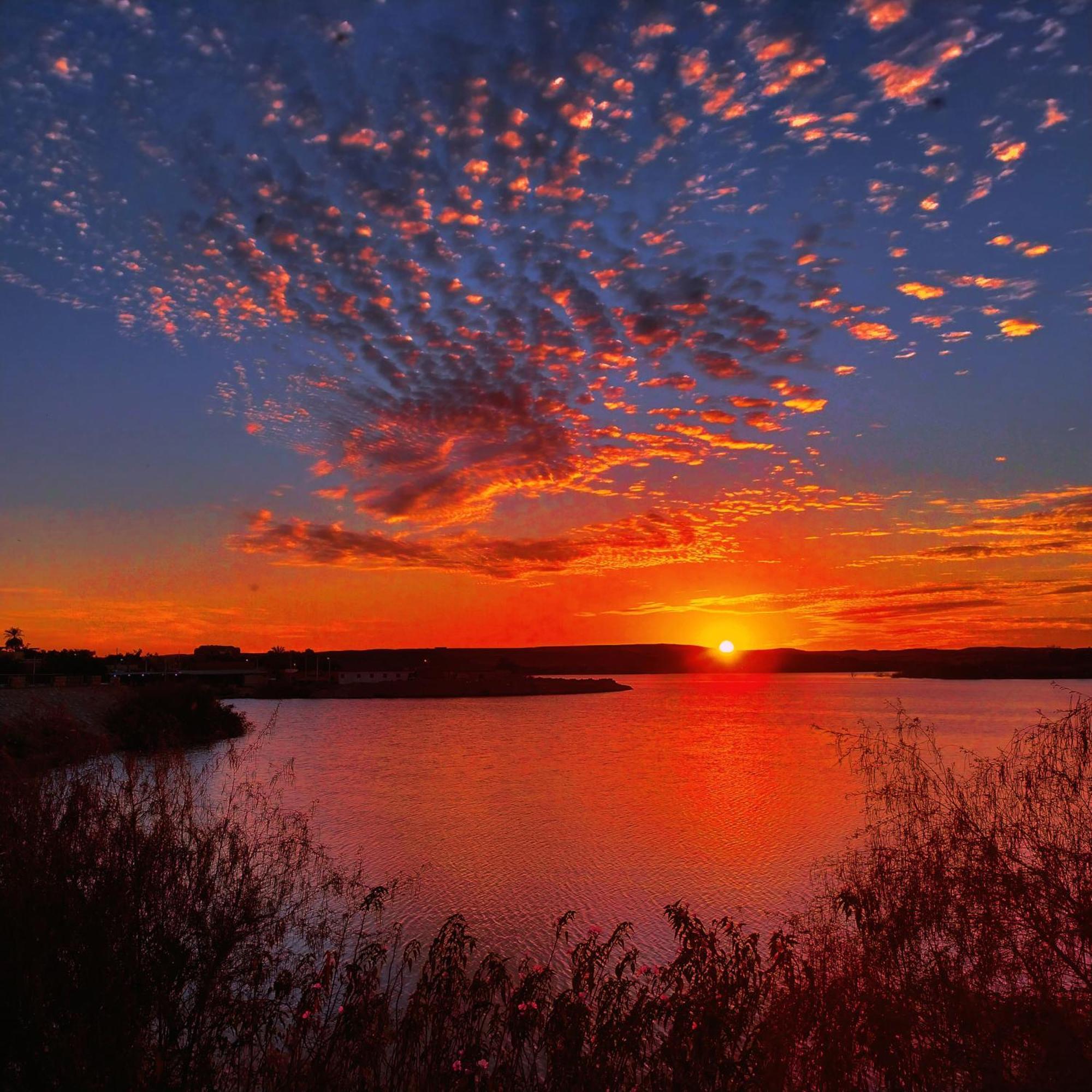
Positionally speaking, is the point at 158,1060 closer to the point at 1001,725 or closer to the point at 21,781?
the point at 21,781

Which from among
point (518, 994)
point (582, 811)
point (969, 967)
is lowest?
point (582, 811)

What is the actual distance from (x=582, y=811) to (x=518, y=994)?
16.5m

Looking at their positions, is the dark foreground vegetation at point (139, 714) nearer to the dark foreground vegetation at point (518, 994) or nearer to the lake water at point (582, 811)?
the lake water at point (582, 811)

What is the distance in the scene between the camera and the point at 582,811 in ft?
74.7

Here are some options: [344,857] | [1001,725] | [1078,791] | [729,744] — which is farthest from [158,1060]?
[1001,725]

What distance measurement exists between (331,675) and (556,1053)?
13378cm

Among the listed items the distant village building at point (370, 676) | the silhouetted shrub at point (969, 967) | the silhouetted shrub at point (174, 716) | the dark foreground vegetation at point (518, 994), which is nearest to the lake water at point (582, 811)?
the silhouetted shrub at point (174, 716)

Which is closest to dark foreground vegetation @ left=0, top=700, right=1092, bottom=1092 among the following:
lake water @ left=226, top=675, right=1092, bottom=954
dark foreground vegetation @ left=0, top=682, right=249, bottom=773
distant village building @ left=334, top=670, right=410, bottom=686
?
lake water @ left=226, top=675, right=1092, bottom=954

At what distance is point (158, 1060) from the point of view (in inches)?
203

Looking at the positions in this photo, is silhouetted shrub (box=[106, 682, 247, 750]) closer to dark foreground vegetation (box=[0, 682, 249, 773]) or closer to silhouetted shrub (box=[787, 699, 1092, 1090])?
dark foreground vegetation (box=[0, 682, 249, 773])

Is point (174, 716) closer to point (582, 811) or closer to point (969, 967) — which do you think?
point (582, 811)

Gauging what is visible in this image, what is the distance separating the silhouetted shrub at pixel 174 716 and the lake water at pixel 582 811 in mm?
3565

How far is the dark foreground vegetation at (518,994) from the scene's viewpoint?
569cm

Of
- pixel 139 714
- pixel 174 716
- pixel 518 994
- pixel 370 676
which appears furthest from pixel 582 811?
pixel 370 676
